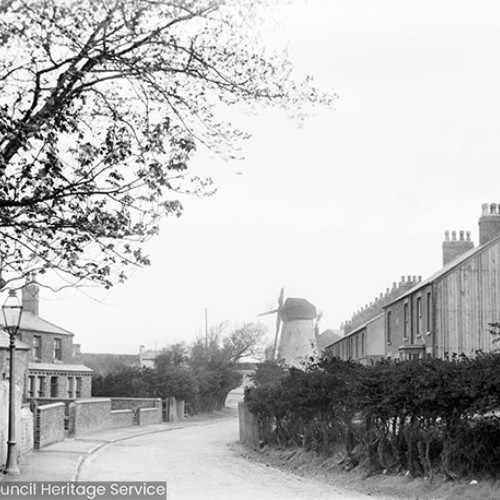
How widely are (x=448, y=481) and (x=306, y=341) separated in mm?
62917

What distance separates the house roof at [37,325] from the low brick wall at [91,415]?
501 inches

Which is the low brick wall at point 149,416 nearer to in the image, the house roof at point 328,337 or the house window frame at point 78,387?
the house window frame at point 78,387

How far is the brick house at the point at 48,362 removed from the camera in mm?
54281

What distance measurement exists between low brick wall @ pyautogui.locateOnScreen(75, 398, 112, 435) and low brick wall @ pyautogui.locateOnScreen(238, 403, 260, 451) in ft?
21.9

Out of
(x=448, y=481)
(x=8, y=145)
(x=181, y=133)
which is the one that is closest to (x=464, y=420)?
(x=448, y=481)

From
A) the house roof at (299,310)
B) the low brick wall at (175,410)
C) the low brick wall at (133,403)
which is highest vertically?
the house roof at (299,310)

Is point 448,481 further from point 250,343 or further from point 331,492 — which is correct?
point 250,343

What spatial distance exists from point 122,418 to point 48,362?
Answer: 10827 mm

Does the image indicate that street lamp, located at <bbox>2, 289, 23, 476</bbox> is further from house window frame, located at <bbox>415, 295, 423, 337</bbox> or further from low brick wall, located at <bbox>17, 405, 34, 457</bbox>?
house window frame, located at <bbox>415, 295, 423, 337</bbox>

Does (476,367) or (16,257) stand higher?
(16,257)

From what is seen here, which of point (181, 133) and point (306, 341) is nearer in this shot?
point (181, 133)

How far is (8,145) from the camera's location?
31.3ft

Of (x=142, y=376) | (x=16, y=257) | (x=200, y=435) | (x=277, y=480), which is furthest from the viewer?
(x=142, y=376)

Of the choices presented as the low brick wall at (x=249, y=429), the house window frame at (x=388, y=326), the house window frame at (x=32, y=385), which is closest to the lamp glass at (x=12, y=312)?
the low brick wall at (x=249, y=429)
